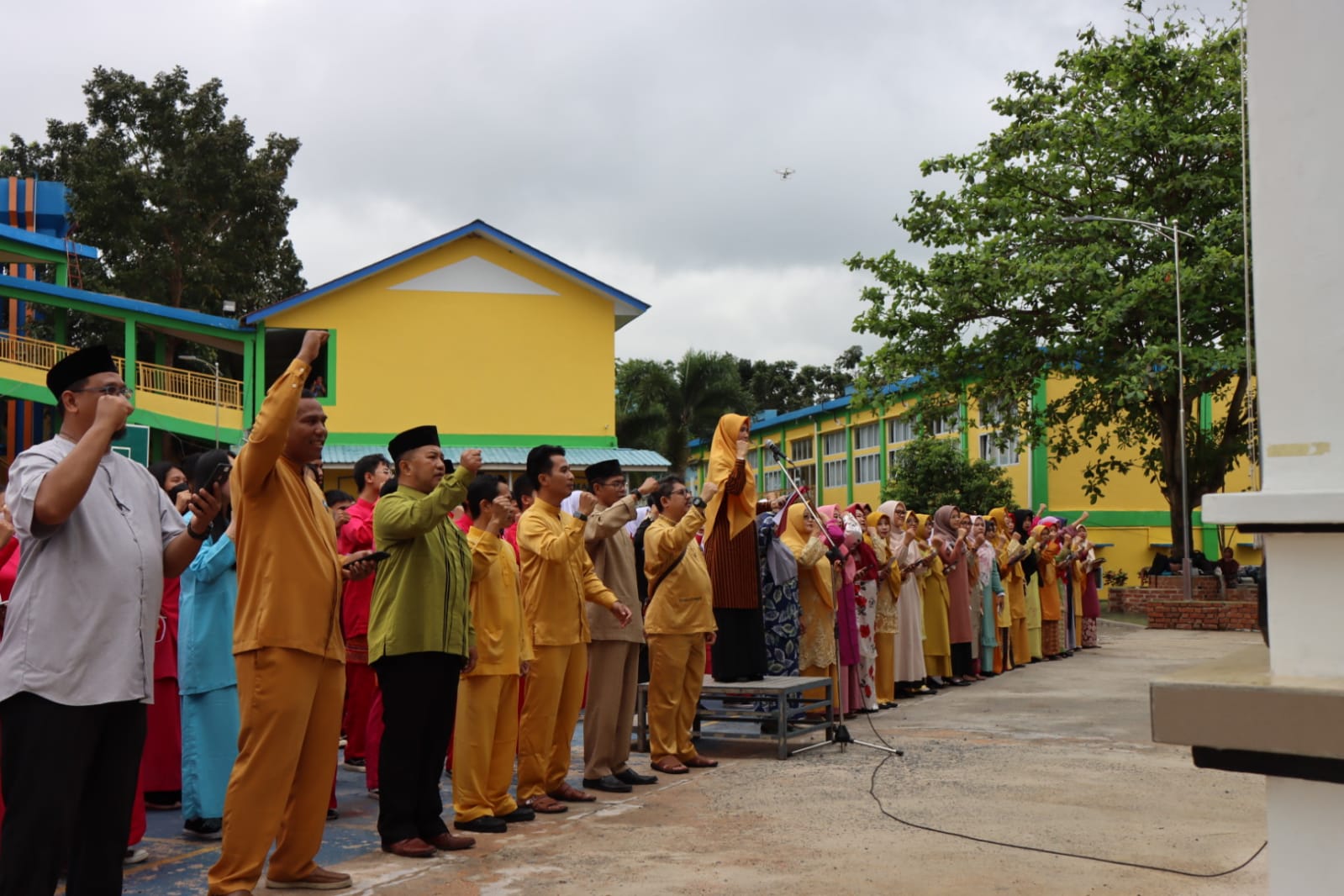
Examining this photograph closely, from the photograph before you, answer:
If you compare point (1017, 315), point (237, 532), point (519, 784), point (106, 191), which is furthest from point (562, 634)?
point (106, 191)

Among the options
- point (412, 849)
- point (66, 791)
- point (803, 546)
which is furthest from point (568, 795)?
point (66, 791)

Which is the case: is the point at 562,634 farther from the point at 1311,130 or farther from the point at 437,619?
the point at 1311,130

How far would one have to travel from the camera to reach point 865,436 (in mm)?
44625

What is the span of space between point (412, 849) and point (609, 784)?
78.9 inches

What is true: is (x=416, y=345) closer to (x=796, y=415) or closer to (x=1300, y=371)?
(x=796, y=415)

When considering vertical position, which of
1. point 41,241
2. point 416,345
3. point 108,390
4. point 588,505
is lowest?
point 588,505

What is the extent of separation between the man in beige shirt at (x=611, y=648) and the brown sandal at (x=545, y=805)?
0.63 meters

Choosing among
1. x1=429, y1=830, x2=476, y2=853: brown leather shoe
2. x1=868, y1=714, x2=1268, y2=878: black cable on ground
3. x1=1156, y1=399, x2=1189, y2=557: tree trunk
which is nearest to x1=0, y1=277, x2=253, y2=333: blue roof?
x1=1156, y1=399, x2=1189, y2=557: tree trunk

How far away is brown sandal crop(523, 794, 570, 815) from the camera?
673 centimetres

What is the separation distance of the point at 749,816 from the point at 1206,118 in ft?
66.0

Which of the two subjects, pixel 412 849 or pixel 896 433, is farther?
pixel 896 433

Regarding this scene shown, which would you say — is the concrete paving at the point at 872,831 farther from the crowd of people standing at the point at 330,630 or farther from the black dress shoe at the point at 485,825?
the crowd of people standing at the point at 330,630

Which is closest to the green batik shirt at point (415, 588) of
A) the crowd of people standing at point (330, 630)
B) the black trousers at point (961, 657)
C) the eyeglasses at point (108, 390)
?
the crowd of people standing at point (330, 630)

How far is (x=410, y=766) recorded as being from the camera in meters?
5.68
